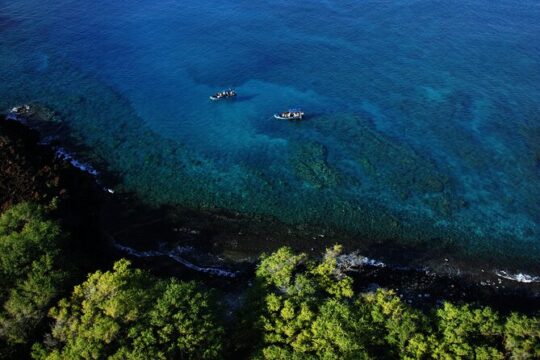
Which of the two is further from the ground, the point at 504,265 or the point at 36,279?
the point at 36,279

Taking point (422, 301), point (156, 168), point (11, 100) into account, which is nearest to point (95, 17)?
point (11, 100)

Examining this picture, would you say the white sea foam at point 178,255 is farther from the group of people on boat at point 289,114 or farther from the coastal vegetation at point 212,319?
the group of people on boat at point 289,114

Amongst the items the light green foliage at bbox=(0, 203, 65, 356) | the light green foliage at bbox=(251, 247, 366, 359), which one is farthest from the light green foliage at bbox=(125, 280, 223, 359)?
the light green foliage at bbox=(0, 203, 65, 356)

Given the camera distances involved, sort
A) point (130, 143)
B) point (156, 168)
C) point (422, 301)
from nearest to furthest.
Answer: point (422, 301) → point (156, 168) → point (130, 143)

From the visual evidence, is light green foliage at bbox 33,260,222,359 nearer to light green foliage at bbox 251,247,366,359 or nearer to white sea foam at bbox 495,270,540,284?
light green foliage at bbox 251,247,366,359

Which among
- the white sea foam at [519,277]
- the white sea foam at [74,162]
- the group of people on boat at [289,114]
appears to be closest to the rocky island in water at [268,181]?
the white sea foam at [519,277]

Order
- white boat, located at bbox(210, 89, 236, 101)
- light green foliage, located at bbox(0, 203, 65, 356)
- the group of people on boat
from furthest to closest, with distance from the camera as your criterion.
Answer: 1. white boat, located at bbox(210, 89, 236, 101)
2. the group of people on boat
3. light green foliage, located at bbox(0, 203, 65, 356)

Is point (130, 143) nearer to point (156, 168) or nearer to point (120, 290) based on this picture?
point (156, 168)
